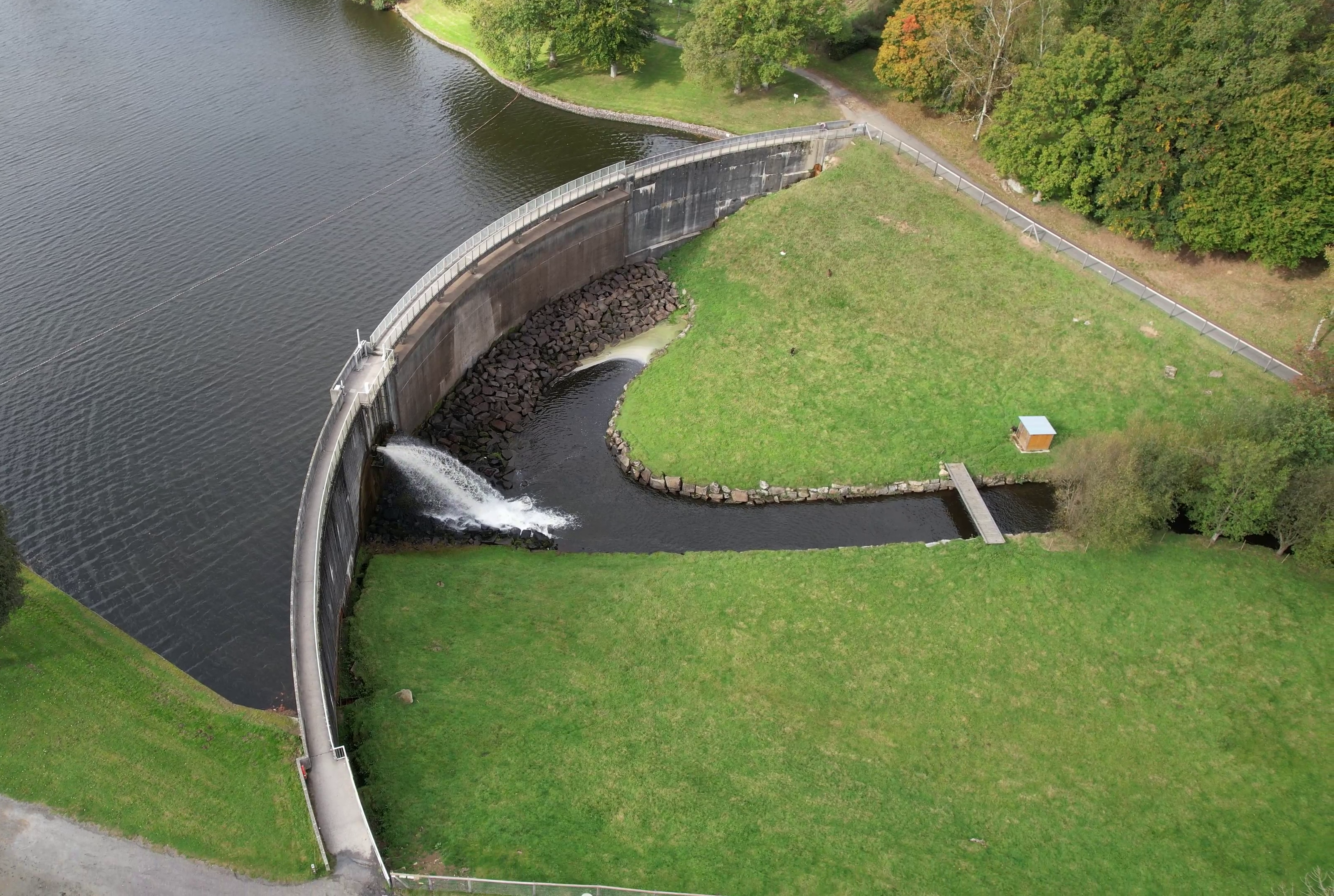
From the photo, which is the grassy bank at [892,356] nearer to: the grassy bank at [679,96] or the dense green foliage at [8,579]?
the grassy bank at [679,96]

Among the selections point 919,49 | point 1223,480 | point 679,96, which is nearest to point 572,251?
point 679,96

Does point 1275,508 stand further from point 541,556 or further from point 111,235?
point 111,235

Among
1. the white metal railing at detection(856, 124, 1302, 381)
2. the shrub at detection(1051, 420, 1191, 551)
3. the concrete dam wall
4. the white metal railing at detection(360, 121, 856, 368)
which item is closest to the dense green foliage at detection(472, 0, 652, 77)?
the white metal railing at detection(360, 121, 856, 368)

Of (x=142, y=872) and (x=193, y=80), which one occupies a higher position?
(x=193, y=80)

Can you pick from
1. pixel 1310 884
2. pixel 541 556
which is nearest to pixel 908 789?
pixel 1310 884

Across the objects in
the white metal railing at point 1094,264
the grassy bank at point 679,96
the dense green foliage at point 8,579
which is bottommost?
the dense green foliage at point 8,579

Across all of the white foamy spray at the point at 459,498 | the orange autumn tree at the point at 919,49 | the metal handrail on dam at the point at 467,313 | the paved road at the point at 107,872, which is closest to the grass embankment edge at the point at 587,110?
the metal handrail on dam at the point at 467,313

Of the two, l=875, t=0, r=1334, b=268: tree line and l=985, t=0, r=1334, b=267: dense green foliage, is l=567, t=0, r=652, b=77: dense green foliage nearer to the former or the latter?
l=875, t=0, r=1334, b=268: tree line
